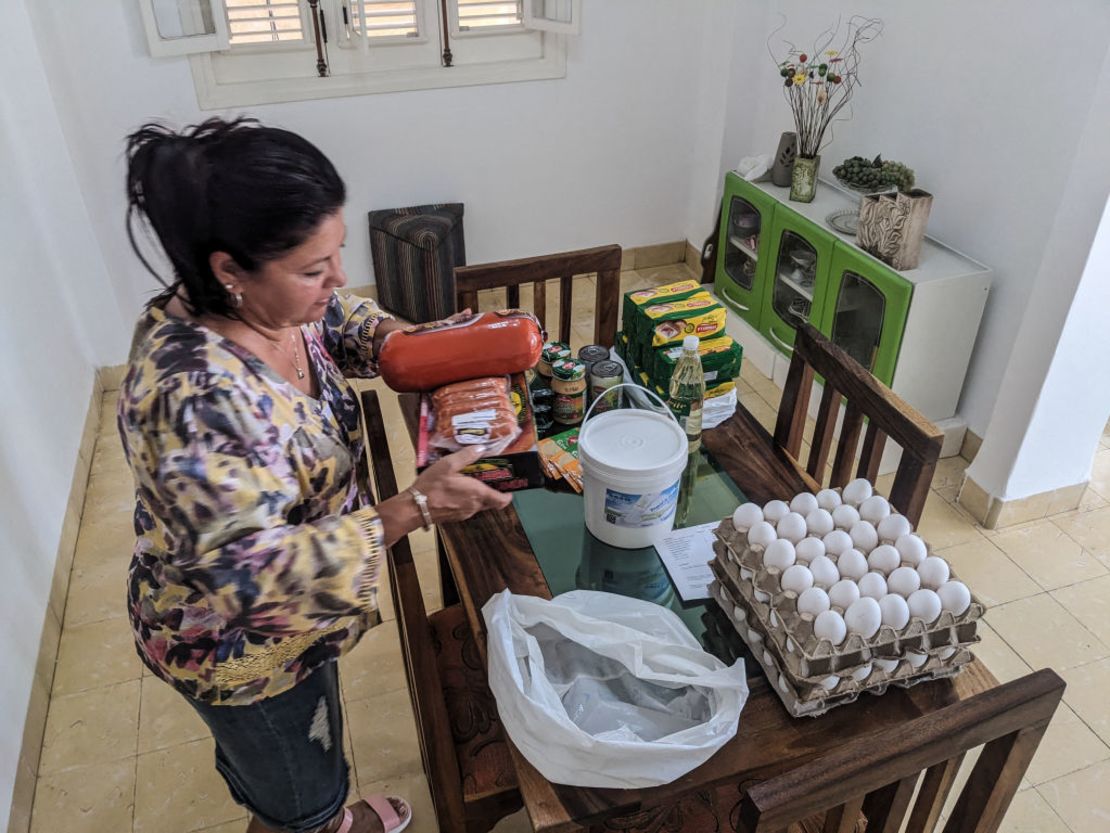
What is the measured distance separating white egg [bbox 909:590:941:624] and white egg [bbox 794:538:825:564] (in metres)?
0.13

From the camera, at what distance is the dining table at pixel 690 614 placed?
1.10 m

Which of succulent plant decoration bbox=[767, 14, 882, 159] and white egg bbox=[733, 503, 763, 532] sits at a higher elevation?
succulent plant decoration bbox=[767, 14, 882, 159]

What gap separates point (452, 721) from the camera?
4.83 ft

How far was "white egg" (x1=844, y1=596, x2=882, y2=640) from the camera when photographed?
1.10 metres

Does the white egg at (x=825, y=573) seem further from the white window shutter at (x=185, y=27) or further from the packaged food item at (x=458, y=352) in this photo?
the white window shutter at (x=185, y=27)

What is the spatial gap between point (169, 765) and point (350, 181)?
228cm

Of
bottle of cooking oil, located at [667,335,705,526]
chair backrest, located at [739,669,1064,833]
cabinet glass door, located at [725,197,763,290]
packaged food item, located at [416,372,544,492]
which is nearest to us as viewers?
chair backrest, located at [739,669,1064,833]

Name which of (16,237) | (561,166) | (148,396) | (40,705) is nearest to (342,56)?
(561,166)

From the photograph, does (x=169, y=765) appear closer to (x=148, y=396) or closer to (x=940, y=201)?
(x=148, y=396)

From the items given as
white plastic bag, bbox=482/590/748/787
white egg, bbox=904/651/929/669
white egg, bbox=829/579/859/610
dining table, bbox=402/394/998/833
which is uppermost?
white egg, bbox=829/579/859/610

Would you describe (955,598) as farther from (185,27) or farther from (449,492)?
(185,27)

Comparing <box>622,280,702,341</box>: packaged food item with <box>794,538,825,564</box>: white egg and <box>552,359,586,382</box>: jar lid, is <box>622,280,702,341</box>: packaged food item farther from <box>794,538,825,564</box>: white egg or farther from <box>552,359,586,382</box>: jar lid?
<box>794,538,825,564</box>: white egg

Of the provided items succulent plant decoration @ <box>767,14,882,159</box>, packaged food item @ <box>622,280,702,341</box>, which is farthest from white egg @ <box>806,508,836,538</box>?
succulent plant decoration @ <box>767,14,882,159</box>

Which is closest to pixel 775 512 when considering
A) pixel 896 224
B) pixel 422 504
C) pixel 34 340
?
pixel 422 504
